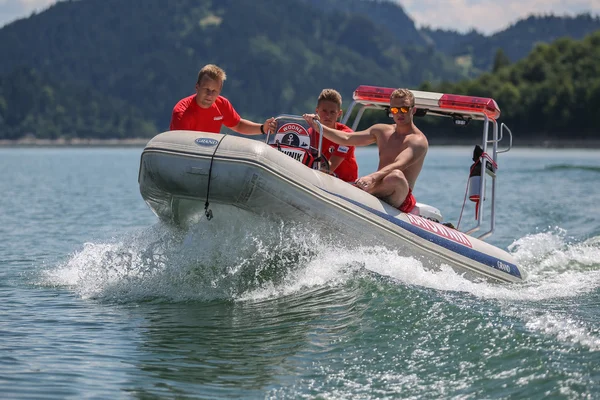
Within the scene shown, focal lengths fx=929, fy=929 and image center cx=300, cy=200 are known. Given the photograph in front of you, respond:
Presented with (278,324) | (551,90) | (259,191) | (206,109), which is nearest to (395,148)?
(259,191)

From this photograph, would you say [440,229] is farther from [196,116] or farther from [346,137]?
[196,116]

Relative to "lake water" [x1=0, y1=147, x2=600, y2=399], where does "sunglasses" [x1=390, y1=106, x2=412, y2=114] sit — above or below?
above

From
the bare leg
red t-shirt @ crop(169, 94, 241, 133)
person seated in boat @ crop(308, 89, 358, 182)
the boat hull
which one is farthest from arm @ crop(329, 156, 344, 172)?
red t-shirt @ crop(169, 94, 241, 133)

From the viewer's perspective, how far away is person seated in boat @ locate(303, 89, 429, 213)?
850 cm

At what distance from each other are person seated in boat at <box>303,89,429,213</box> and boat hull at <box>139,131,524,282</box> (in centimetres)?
19

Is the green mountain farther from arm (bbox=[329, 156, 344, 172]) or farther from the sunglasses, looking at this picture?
the sunglasses

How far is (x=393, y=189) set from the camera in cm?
859

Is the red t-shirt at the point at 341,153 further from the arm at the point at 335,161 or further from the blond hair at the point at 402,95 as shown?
the blond hair at the point at 402,95

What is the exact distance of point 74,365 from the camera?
238 inches

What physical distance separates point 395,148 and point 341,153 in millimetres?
527

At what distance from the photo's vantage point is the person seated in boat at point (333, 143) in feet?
A: 28.2

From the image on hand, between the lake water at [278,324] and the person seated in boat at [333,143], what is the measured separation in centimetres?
106

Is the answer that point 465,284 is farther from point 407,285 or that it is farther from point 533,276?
point 533,276

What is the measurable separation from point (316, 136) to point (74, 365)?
3537mm
